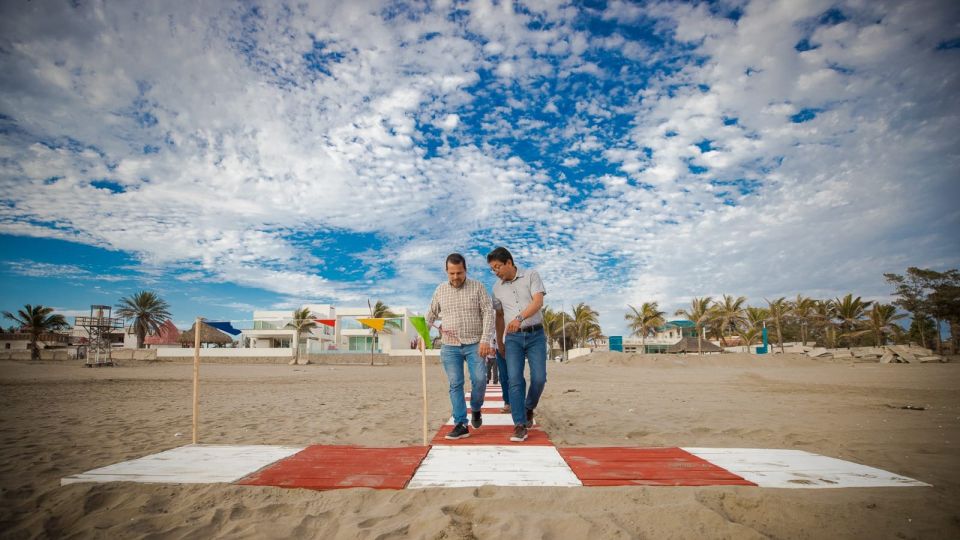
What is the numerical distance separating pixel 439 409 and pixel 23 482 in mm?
5193

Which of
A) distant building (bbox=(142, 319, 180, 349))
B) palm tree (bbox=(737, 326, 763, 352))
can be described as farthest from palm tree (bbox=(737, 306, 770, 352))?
distant building (bbox=(142, 319, 180, 349))

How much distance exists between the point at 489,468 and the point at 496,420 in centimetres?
207

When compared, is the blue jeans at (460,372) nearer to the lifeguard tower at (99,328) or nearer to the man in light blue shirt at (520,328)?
the man in light blue shirt at (520,328)

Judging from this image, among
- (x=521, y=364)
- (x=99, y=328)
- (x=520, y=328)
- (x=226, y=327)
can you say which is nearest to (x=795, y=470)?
(x=521, y=364)

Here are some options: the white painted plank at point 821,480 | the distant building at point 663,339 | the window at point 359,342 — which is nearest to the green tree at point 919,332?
the distant building at point 663,339

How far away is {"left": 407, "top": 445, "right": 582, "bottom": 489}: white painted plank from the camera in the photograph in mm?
2686

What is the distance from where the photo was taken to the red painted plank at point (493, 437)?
381 cm

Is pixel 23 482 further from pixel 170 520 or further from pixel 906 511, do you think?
pixel 906 511

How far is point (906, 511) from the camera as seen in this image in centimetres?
221

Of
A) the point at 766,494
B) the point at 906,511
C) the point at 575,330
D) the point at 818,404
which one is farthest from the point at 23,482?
the point at 575,330

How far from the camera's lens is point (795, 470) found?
2895mm

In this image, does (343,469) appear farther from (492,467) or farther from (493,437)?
(493,437)

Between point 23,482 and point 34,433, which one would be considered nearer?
point 23,482

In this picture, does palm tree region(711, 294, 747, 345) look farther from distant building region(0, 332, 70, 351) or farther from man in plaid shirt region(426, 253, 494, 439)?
distant building region(0, 332, 70, 351)
